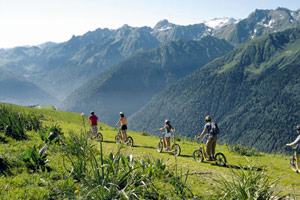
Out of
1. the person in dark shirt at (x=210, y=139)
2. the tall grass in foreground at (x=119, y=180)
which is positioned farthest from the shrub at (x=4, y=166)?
the person in dark shirt at (x=210, y=139)

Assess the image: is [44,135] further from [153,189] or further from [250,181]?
[250,181]

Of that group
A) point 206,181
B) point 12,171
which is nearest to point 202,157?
point 206,181

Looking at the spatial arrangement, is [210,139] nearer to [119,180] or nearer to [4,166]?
[119,180]

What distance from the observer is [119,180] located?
596 centimetres

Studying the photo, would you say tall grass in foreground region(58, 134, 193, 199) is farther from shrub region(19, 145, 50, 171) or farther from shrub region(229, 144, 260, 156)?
shrub region(229, 144, 260, 156)

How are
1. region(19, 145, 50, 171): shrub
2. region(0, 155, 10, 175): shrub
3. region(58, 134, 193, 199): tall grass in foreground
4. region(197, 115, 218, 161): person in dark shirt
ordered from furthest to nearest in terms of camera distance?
region(197, 115, 218, 161): person in dark shirt
region(19, 145, 50, 171): shrub
region(0, 155, 10, 175): shrub
region(58, 134, 193, 199): tall grass in foreground

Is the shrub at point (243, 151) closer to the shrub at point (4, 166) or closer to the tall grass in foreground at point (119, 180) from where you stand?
the tall grass in foreground at point (119, 180)

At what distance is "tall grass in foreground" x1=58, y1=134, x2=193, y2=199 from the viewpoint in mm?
5244

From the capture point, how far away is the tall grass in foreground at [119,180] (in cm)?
524

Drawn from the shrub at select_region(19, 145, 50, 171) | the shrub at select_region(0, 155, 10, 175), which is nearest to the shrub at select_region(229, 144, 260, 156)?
the shrub at select_region(19, 145, 50, 171)

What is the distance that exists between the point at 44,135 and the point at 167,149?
28.3 ft

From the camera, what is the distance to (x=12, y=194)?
6672 mm

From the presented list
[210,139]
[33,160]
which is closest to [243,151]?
[210,139]

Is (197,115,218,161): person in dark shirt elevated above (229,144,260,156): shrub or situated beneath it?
elevated above
